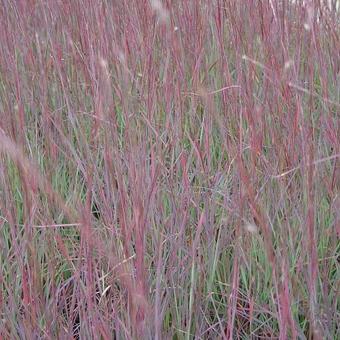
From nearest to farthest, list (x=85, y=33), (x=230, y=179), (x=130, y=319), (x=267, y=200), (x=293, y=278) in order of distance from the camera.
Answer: (x=130, y=319)
(x=293, y=278)
(x=267, y=200)
(x=230, y=179)
(x=85, y=33)

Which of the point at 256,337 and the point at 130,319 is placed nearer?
the point at 130,319

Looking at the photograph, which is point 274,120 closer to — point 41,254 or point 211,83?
point 211,83

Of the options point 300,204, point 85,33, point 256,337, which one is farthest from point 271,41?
point 256,337

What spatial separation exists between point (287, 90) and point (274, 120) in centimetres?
10

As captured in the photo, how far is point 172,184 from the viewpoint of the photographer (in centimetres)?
142

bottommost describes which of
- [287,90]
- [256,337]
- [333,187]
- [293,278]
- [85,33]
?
[256,337]

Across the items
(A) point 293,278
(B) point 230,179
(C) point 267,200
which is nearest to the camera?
(A) point 293,278

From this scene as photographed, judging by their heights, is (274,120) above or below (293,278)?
above

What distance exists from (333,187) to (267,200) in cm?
13

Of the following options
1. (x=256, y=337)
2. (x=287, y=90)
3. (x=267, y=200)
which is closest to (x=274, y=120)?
(x=287, y=90)

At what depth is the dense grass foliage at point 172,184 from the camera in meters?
1.20

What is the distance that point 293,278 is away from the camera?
4.46 feet

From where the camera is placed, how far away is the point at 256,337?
1420 mm

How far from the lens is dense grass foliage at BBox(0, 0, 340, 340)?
1.20 m
